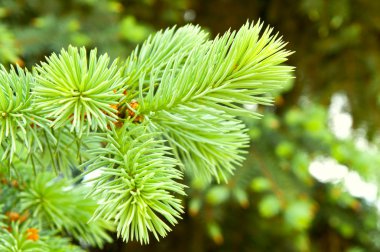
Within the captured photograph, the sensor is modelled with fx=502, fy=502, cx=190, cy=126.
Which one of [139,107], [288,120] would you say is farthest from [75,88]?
[288,120]

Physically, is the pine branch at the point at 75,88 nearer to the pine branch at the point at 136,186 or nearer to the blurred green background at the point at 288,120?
the pine branch at the point at 136,186

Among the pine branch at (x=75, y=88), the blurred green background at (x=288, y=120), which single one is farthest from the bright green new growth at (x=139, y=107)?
the blurred green background at (x=288, y=120)

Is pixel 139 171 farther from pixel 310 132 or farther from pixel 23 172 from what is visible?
pixel 310 132

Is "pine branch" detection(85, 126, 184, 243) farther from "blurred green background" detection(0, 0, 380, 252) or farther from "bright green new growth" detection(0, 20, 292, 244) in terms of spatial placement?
"blurred green background" detection(0, 0, 380, 252)

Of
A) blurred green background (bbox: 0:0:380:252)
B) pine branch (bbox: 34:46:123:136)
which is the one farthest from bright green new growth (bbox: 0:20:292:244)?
blurred green background (bbox: 0:0:380:252)

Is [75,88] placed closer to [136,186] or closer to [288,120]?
[136,186]
